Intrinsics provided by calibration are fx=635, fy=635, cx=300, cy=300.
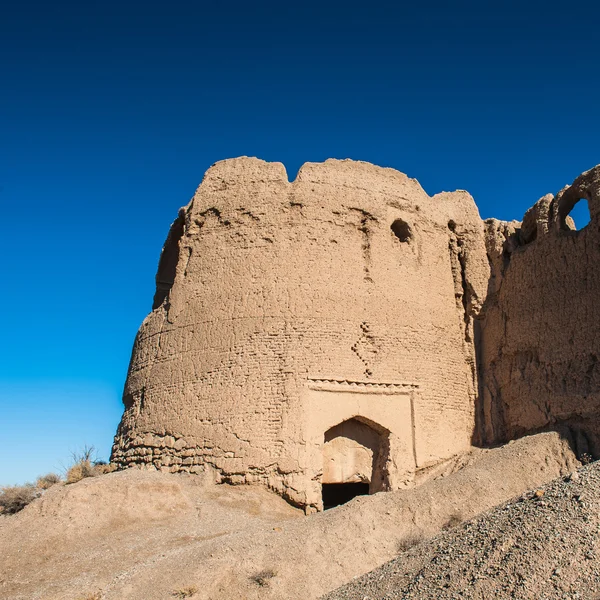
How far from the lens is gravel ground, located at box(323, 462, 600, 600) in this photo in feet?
18.9

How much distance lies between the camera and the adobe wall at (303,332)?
482 inches

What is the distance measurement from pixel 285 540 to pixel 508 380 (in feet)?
22.9

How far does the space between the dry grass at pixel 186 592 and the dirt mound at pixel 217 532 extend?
0.13 ft

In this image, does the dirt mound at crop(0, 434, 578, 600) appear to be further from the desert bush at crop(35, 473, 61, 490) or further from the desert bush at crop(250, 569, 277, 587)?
the desert bush at crop(35, 473, 61, 490)

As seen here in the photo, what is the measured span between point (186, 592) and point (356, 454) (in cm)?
557

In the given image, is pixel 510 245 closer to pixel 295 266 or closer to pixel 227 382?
pixel 295 266

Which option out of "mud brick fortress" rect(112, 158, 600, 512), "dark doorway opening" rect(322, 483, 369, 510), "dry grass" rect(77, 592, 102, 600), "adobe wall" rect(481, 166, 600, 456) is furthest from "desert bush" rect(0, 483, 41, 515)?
"adobe wall" rect(481, 166, 600, 456)

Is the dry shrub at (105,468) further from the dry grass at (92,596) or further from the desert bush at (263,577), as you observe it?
the desert bush at (263,577)

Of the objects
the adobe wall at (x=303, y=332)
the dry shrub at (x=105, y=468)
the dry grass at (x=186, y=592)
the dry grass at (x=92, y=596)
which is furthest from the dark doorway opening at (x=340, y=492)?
the dry grass at (x=92, y=596)

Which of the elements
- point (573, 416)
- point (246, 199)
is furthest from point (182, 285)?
point (573, 416)

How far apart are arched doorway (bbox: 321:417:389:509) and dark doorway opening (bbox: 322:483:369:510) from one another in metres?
1.67

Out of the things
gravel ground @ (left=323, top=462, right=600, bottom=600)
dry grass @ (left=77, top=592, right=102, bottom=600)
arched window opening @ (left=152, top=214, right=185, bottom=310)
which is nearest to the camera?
gravel ground @ (left=323, top=462, right=600, bottom=600)

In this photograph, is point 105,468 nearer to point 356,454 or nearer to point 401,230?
point 356,454

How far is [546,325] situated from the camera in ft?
42.5
